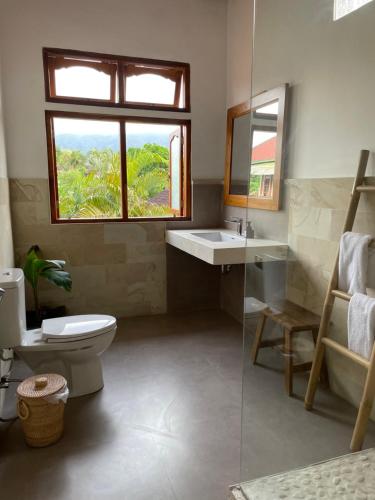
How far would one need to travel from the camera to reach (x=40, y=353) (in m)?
2.27

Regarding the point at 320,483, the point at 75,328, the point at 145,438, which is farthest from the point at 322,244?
the point at 75,328

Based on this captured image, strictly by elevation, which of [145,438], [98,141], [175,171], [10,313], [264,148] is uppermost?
[98,141]

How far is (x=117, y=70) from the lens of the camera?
10.9 feet

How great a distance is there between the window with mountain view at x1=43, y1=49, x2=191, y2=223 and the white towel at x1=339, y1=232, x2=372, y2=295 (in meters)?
1.97

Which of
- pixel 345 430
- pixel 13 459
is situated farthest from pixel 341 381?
pixel 13 459

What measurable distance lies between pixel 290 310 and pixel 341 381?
53cm

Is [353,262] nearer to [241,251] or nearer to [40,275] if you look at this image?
[241,251]

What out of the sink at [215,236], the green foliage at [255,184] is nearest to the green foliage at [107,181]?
the sink at [215,236]

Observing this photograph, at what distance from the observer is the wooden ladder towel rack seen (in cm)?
179

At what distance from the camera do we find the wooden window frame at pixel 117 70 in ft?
10.4

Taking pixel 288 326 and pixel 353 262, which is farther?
pixel 288 326

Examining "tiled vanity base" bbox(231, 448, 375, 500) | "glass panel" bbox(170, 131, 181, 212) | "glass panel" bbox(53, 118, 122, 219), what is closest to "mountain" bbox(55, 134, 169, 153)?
"glass panel" bbox(53, 118, 122, 219)

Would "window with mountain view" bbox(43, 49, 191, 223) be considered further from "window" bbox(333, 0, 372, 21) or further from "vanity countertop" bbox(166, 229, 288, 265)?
"window" bbox(333, 0, 372, 21)

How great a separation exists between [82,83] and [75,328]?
7.31 ft
